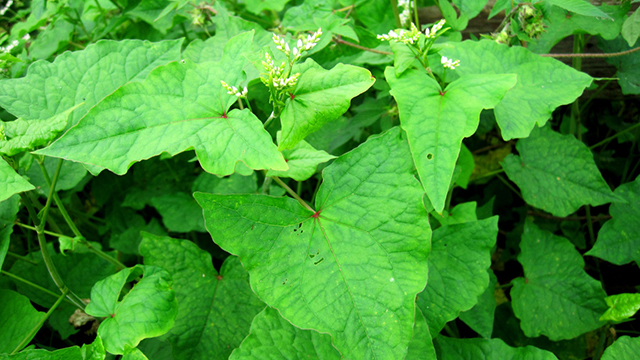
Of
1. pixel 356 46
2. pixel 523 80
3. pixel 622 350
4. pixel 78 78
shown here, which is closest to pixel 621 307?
pixel 622 350

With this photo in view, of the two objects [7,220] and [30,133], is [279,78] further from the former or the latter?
[7,220]

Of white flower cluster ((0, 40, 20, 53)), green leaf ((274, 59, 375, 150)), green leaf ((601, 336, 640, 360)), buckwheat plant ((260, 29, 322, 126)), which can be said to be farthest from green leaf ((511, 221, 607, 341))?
white flower cluster ((0, 40, 20, 53))

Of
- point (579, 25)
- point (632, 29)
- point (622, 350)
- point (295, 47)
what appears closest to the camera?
point (295, 47)

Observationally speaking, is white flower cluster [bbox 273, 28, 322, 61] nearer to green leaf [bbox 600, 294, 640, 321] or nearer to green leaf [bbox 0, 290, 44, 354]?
green leaf [bbox 0, 290, 44, 354]

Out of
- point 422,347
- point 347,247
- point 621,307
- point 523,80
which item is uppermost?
point 523,80

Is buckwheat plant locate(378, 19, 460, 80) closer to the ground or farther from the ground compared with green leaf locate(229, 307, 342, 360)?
farther from the ground

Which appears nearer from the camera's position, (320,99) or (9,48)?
(320,99)
